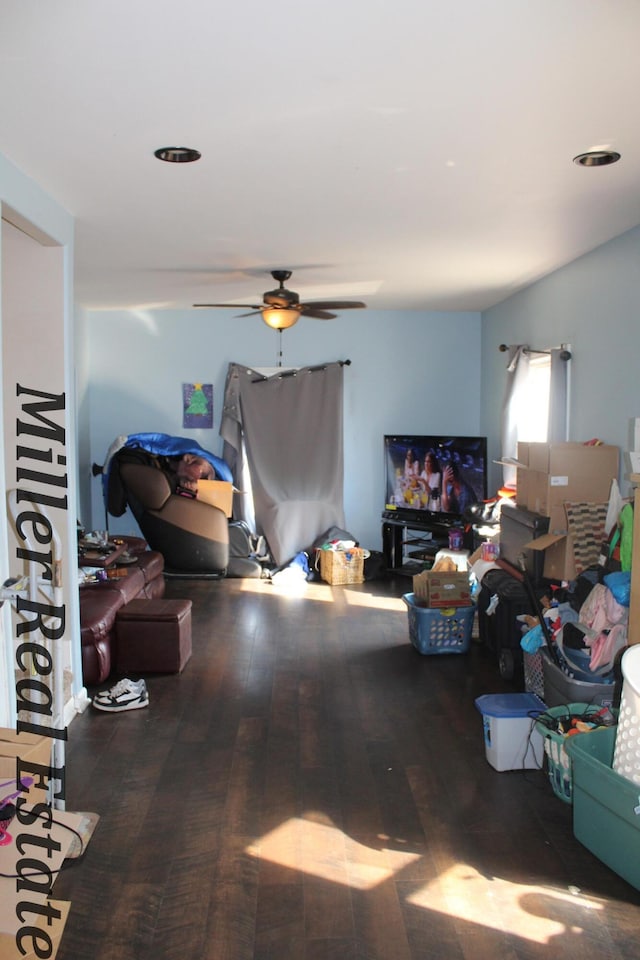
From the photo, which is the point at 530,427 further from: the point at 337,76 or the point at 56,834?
the point at 56,834

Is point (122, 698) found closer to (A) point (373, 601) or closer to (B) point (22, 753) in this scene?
(B) point (22, 753)

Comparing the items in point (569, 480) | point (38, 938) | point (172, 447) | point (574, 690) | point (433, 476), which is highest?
point (172, 447)

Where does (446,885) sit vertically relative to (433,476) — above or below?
below

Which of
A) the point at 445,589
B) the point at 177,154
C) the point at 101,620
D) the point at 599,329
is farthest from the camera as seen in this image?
the point at 445,589

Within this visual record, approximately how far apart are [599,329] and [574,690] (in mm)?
2330

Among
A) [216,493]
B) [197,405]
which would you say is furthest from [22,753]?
[197,405]

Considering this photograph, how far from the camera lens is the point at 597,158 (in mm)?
2984

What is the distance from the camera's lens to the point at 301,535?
7172mm

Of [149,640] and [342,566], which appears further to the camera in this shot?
[342,566]

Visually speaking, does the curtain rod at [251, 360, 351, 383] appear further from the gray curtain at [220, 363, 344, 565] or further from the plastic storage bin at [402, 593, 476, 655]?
the plastic storage bin at [402, 593, 476, 655]

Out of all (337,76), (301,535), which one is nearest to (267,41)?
(337,76)

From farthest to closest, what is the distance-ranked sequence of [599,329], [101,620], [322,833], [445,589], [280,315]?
[280,315] → [445,589] → [599,329] → [101,620] → [322,833]

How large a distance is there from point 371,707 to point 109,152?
2.81m

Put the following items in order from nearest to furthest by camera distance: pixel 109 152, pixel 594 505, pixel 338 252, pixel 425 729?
pixel 109 152
pixel 425 729
pixel 594 505
pixel 338 252
